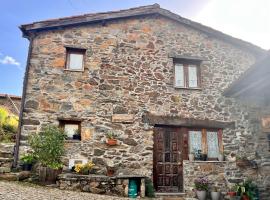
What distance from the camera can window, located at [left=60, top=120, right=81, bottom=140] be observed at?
9000 mm

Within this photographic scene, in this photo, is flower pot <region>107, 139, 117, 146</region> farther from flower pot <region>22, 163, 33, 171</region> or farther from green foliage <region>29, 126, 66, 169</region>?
flower pot <region>22, 163, 33, 171</region>

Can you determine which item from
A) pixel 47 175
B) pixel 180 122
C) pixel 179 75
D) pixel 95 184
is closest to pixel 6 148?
pixel 47 175

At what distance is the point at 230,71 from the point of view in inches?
435

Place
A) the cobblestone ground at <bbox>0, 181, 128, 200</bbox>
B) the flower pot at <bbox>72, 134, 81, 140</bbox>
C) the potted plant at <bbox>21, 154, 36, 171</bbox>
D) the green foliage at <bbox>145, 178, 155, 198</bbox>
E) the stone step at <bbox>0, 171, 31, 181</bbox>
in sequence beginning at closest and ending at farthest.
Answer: the cobblestone ground at <bbox>0, 181, 128, 200</bbox> → the stone step at <bbox>0, 171, 31, 181</bbox> → the potted plant at <bbox>21, 154, 36, 171</bbox> → the green foliage at <bbox>145, 178, 155, 198</bbox> → the flower pot at <bbox>72, 134, 81, 140</bbox>

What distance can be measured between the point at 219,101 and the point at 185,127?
187 centimetres

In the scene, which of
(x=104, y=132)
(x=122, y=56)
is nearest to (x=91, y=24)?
(x=122, y=56)

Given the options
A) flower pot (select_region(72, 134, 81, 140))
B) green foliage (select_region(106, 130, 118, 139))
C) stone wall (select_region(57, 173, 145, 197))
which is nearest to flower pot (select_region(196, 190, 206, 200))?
stone wall (select_region(57, 173, 145, 197))

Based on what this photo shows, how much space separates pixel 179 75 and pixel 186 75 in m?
0.29

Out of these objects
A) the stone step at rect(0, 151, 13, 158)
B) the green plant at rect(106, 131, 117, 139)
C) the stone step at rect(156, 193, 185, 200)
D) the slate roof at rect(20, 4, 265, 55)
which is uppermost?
the slate roof at rect(20, 4, 265, 55)

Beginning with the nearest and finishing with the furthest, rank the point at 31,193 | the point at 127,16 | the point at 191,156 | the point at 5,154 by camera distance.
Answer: the point at 31,193 < the point at 5,154 < the point at 191,156 < the point at 127,16

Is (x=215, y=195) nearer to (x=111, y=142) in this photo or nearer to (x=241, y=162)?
(x=241, y=162)

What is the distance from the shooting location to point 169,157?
9539mm

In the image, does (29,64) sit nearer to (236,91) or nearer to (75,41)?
(75,41)

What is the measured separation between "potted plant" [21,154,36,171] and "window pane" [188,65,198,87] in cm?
634
